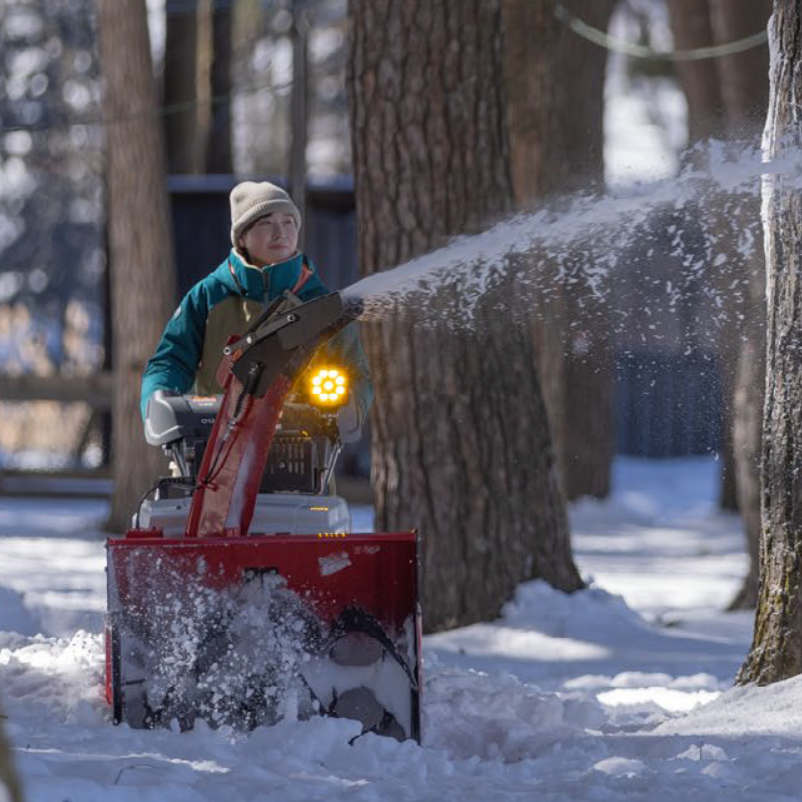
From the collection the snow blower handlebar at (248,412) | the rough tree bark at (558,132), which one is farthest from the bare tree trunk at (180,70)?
the snow blower handlebar at (248,412)

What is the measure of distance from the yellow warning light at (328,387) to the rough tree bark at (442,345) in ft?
8.02

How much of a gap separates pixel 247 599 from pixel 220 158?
15.7 meters

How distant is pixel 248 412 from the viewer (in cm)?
456

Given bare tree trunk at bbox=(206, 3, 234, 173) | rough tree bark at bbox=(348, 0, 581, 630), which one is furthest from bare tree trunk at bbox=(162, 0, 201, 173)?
rough tree bark at bbox=(348, 0, 581, 630)

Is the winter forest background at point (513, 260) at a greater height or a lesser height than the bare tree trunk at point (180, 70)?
lesser

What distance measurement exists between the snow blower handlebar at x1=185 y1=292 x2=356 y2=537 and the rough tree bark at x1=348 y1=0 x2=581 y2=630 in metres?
2.66

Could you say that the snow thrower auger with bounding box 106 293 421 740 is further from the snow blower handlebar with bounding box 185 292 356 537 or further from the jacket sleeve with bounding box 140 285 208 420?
the jacket sleeve with bounding box 140 285 208 420

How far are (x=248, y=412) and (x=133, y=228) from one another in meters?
7.35

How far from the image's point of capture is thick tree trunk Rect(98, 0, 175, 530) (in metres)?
11.5

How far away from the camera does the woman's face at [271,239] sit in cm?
523

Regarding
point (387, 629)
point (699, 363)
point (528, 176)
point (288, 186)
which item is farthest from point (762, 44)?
point (387, 629)

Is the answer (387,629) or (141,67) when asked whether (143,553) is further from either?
(141,67)

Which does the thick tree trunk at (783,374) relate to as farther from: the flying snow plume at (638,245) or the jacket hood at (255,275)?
the jacket hood at (255,275)

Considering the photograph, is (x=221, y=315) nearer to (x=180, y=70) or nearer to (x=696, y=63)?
(x=696, y=63)
